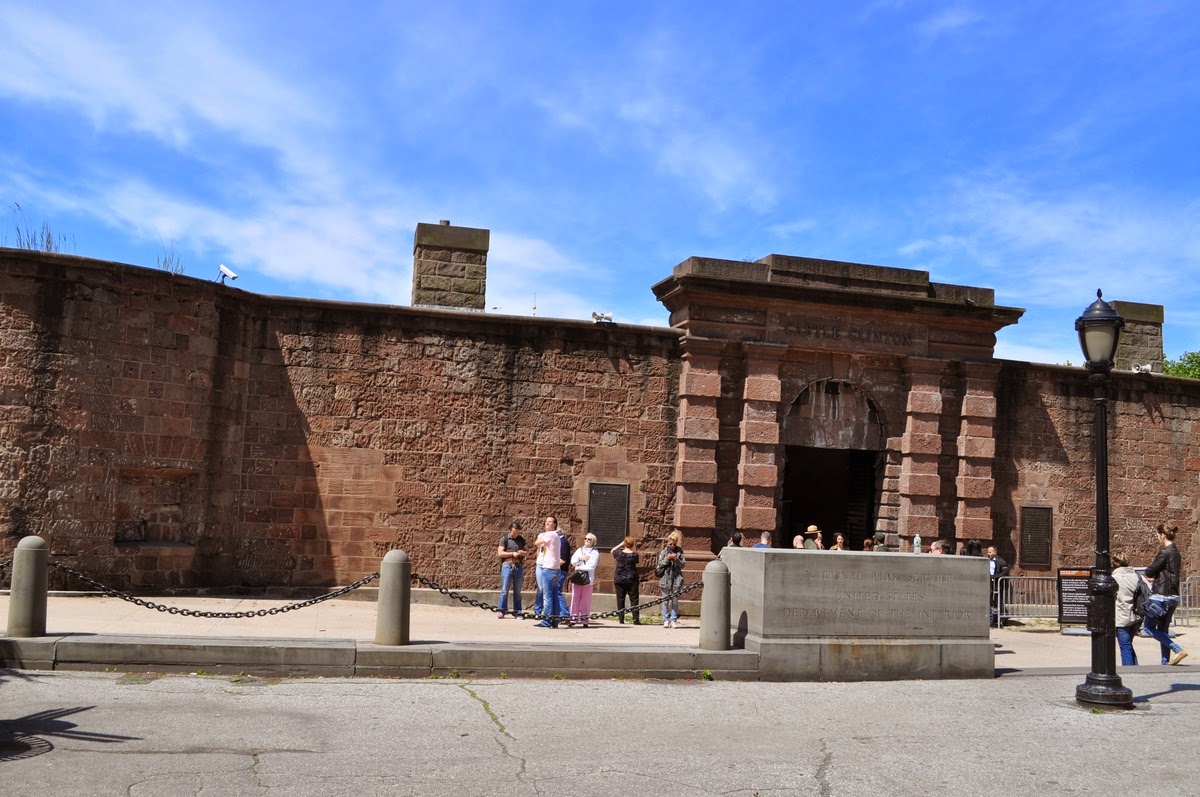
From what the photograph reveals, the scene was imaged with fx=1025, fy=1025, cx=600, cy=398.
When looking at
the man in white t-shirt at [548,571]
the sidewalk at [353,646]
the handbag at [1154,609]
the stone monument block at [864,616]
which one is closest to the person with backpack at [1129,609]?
the handbag at [1154,609]

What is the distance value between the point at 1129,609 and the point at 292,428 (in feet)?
39.1

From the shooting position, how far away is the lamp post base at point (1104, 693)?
9.55 m

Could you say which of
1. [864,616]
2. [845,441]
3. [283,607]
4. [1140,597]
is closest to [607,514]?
[845,441]

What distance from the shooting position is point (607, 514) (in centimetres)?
1672

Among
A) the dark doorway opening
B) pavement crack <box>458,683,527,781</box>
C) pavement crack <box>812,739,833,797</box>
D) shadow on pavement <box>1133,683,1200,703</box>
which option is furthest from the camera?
the dark doorway opening

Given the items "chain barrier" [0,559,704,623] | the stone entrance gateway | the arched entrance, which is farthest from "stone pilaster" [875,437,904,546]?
"chain barrier" [0,559,704,623]

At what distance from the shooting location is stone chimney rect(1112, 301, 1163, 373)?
20922 millimetres

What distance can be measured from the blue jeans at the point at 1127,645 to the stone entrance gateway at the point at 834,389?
5.15m

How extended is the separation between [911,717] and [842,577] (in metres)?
2.08

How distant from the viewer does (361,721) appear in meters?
7.90

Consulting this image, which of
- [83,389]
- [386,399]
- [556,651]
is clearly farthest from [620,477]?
[83,389]

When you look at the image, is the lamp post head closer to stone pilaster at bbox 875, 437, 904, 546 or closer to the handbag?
the handbag

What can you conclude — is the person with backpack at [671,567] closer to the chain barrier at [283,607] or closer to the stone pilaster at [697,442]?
the stone pilaster at [697,442]

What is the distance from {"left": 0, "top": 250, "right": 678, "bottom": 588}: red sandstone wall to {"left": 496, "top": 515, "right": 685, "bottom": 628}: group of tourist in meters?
1.39
